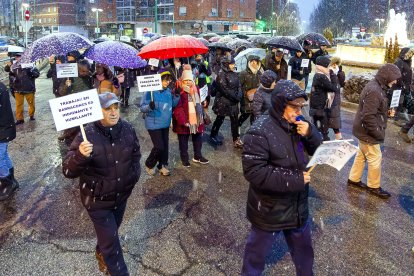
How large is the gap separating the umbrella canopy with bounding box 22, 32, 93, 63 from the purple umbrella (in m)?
0.29

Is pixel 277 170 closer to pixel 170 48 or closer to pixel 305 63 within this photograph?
pixel 170 48

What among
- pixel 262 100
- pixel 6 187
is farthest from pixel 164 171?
pixel 6 187

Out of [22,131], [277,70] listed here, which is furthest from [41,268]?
[277,70]

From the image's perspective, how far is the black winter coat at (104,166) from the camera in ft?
10.4

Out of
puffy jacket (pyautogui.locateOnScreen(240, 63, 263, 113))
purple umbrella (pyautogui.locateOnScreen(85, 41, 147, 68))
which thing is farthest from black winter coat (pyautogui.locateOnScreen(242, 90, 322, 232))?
puffy jacket (pyautogui.locateOnScreen(240, 63, 263, 113))

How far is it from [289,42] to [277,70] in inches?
32.9

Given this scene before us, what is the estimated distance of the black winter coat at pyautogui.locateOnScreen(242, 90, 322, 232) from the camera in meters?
2.86

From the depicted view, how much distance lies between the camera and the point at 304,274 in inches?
124

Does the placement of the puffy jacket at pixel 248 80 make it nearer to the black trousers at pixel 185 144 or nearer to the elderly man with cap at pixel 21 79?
the black trousers at pixel 185 144

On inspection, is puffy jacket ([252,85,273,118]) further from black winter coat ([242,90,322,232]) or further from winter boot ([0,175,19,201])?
winter boot ([0,175,19,201])

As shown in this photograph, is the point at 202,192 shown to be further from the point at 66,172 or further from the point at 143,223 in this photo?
the point at 66,172

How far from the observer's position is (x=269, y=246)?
311 cm

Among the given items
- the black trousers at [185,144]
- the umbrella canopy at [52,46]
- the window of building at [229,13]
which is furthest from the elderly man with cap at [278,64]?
the window of building at [229,13]

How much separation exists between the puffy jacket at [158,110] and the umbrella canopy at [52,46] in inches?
69.4
